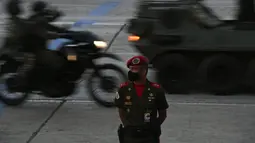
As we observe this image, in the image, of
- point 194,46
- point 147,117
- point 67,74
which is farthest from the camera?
point 194,46

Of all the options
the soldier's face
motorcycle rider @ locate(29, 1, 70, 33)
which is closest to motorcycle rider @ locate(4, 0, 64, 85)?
motorcycle rider @ locate(29, 1, 70, 33)

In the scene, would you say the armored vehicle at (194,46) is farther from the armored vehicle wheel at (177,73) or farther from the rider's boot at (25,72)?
the rider's boot at (25,72)

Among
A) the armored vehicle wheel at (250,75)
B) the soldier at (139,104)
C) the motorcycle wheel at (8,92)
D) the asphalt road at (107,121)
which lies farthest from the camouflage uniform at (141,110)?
the armored vehicle wheel at (250,75)

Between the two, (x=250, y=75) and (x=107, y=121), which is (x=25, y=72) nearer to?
(x=107, y=121)

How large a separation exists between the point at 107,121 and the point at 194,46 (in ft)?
7.56

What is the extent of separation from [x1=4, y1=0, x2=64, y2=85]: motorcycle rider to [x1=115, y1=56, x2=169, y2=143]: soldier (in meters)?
3.86

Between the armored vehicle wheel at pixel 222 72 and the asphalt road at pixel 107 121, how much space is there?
215 millimetres

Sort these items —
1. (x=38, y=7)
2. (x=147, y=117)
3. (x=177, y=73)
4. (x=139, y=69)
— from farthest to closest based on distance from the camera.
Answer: (x=177, y=73) < (x=38, y=7) < (x=147, y=117) < (x=139, y=69)

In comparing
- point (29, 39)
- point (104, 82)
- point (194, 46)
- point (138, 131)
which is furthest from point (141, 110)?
point (194, 46)

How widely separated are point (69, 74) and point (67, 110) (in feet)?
1.76

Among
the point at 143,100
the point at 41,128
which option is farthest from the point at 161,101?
the point at 41,128

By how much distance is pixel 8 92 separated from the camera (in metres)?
9.38

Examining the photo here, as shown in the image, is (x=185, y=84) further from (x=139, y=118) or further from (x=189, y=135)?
(x=139, y=118)

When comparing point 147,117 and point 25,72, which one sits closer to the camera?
point 147,117
